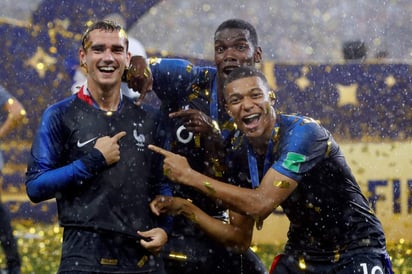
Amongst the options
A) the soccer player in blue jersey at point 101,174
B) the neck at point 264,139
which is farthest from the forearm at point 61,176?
the neck at point 264,139

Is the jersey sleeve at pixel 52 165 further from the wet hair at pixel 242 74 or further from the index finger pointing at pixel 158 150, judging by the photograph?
the wet hair at pixel 242 74

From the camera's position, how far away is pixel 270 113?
420 centimetres

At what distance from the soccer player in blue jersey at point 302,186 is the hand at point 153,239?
0.77 ft

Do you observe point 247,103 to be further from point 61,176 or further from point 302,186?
point 61,176

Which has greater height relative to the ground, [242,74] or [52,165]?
[242,74]

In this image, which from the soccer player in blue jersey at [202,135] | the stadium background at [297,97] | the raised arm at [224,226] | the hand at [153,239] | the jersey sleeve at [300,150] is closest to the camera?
the hand at [153,239]

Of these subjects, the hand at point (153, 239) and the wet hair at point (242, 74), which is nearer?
the hand at point (153, 239)

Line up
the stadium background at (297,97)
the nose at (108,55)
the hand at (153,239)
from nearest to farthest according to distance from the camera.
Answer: the hand at (153,239)
the nose at (108,55)
the stadium background at (297,97)

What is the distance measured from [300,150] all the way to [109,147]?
833mm

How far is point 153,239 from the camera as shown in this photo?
390cm

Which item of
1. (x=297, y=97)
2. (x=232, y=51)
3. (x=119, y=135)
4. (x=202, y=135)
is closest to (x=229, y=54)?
(x=232, y=51)

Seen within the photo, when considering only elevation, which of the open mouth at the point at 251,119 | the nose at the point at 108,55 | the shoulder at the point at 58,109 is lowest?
the open mouth at the point at 251,119

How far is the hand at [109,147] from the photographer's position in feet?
12.6

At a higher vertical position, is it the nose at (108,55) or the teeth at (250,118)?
the nose at (108,55)
